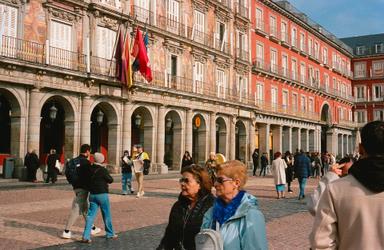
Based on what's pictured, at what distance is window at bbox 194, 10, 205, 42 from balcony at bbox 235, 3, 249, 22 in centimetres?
514

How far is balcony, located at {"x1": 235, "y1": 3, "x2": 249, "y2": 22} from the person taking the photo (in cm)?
3753

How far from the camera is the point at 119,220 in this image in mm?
10578

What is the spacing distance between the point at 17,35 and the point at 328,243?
810 inches

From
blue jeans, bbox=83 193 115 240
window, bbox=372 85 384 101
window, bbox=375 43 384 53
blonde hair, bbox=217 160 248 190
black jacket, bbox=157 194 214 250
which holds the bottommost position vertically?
blue jeans, bbox=83 193 115 240

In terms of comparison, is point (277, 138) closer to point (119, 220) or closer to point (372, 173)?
point (119, 220)

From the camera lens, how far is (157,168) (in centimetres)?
2752

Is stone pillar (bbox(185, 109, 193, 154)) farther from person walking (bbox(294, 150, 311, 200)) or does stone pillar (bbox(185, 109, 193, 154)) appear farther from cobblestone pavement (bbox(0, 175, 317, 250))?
person walking (bbox(294, 150, 311, 200))

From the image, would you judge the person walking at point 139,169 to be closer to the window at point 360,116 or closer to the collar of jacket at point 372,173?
the collar of jacket at point 372,173

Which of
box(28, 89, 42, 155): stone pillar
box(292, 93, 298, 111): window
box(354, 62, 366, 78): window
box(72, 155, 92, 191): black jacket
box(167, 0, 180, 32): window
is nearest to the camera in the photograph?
box(72, 155, 92, 191): black jacket

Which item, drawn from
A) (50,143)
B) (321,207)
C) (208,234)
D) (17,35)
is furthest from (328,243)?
(50,143)

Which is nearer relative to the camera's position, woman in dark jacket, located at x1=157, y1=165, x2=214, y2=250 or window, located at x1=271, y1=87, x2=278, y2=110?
woman in dark jacket, located at x1=157, y1=165, x2=214, y2=250

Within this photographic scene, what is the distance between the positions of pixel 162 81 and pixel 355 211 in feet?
86.5

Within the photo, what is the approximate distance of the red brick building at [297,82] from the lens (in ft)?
136

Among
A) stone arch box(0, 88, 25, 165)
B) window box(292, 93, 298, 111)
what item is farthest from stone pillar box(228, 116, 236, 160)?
stone arch box(0, 88, 25, 165)
